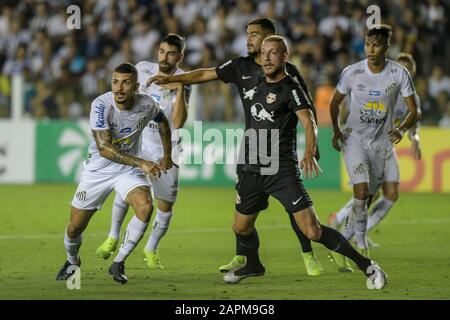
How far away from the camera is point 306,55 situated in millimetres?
21922

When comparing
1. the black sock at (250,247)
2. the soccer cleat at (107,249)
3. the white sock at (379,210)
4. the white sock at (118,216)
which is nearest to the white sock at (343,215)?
the white sock at (379,210)

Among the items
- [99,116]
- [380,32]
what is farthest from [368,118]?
[99,116]

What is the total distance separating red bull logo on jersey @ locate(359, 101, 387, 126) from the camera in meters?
11.8

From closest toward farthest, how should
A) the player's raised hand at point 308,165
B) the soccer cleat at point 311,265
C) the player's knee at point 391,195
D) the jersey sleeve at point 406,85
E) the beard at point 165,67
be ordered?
the player's raised hand at point 308,165, the soccer cleat at point 311,265, the beard at point 165,67, the jersey sleeve at point 406,85, the player's knee at point 391,195

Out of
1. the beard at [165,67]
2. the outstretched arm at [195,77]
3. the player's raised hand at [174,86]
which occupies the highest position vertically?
the beard at [165,67]

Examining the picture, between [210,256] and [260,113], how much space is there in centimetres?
294

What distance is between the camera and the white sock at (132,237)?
388 inches

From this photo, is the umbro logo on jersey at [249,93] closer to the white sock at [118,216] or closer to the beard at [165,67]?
the beard at [165,67]

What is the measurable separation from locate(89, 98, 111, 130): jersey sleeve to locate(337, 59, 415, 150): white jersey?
10.2 ft

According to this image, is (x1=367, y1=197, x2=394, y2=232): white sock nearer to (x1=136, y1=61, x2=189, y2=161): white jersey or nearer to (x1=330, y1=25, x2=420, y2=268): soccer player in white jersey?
(x1=330, y1=25, x2=420, y2=268): soccer player in white jersey

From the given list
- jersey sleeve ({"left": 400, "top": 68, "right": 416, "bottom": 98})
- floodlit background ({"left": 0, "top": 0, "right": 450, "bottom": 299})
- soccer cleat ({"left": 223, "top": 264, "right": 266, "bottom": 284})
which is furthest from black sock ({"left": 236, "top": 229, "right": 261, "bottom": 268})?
floodlit background ({"left": 0, "top": 0, "right": 450, "bottom": 299})

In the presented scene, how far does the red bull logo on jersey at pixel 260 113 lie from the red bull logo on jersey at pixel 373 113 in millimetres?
2393
